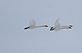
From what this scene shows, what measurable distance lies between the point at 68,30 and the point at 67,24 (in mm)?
38

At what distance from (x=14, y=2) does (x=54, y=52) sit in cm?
37

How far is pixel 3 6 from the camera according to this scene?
31.9 feet

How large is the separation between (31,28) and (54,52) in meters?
0.19

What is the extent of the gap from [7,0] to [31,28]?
0.69 ft

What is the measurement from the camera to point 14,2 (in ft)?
31.9

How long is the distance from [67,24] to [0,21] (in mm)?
384

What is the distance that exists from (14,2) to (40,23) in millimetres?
191

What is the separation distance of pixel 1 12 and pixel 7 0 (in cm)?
8

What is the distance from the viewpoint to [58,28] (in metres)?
9.72

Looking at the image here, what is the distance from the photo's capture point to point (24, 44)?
9734 millimetres

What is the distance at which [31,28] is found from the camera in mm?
9727

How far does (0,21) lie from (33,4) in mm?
213

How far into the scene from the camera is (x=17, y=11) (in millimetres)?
9719

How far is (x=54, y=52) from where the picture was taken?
9750mm
